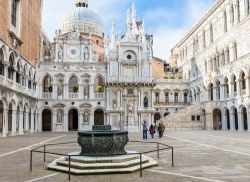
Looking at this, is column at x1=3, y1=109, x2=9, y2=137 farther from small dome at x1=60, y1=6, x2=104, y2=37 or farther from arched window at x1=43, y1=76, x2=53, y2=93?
small dome at x1=60, y1=6, x2=104, y2=37

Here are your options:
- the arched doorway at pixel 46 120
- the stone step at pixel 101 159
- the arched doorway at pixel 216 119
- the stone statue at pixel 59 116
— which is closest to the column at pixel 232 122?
the arched doorway at pixel 216 119

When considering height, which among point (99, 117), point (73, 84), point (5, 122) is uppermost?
point (73, 84)

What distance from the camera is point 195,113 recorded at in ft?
150

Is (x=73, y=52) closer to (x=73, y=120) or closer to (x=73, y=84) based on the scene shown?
(x=73, y=84)

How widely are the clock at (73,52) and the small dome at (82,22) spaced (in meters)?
15.6

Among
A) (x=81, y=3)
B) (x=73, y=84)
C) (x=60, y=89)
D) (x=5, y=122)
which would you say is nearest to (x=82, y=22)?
(x=81, y=3)

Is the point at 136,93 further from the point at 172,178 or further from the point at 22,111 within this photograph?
the point at 172,178

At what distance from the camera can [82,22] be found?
61.2m

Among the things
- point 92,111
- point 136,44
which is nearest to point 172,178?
point 92,111

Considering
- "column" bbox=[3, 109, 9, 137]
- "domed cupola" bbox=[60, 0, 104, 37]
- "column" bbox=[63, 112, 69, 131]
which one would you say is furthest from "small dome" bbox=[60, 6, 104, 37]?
"column" bbox=[3, 109, 9, 137]

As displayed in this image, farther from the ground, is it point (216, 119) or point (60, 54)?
point (60, 54)

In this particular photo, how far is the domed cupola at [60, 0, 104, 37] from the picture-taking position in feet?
199

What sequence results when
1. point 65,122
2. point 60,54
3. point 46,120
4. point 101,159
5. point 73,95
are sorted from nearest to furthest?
1. point 101,159
2. point 65,122
3. point 73,95
4. point 60,54
5. point 46,120

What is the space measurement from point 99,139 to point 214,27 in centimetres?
4039
